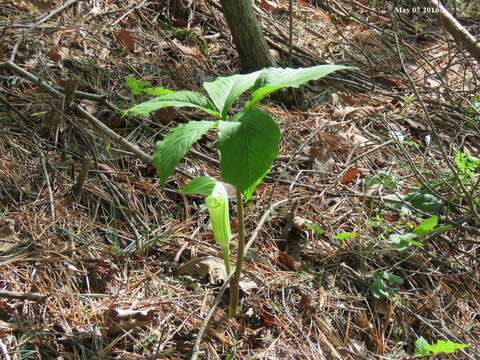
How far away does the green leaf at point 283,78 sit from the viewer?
1.44 m

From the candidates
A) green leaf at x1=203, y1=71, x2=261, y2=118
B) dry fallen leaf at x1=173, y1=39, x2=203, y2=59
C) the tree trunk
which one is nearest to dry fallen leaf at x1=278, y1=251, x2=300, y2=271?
green leaf at x1=203, y1=71, x2=261, y2=118

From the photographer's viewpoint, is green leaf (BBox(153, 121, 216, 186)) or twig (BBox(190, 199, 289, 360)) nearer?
green leaf (BBox(153, 121, 216, 186))

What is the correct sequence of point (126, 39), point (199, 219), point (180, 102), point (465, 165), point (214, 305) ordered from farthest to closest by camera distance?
point (126, 39), point (465, 165), point (199, 219), point (214, 305), point (180, 102)

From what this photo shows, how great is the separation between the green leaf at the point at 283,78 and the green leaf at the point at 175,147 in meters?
0.15

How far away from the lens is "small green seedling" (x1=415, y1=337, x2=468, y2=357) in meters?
1.70

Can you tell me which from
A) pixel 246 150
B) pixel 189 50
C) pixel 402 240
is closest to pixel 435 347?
pixel 402 240

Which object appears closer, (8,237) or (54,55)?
(8,237)

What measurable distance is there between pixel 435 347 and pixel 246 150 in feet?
2.86

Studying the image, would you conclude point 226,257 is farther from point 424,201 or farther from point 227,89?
point 424,201

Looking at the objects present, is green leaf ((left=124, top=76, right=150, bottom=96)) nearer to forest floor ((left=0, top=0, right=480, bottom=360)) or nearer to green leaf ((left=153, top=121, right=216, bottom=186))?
forest floor ((left=0, top=0, right=480, bottom=360))

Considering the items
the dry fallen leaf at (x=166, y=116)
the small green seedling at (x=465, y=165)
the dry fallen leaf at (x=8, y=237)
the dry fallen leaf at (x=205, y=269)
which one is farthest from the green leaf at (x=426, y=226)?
the dry fallen leaf at (x=8, y=237)

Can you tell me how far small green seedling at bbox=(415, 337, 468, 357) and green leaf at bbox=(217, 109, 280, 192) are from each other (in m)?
0.79

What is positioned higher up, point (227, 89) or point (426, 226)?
point (227, 89)

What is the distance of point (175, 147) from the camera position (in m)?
1.43
